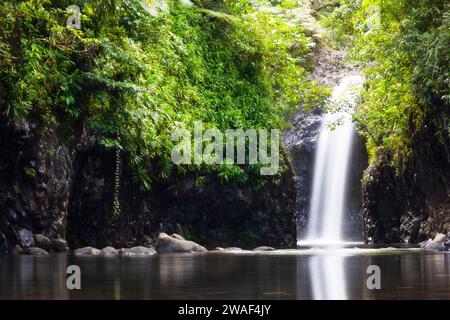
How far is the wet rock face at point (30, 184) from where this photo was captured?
10703 mm

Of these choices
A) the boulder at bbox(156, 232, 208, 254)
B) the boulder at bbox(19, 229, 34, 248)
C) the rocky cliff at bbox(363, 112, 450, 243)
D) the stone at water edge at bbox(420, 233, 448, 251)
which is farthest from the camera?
the rocky cliff at bbox(363, 112, 450, 243)

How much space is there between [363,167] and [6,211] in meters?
13.3

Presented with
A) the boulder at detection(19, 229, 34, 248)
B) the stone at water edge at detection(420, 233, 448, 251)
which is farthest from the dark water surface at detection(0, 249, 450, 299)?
the stone at water edge at detection(420, 233, 448, 251)

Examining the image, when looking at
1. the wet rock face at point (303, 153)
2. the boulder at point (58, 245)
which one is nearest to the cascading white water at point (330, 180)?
the wet rock face at point (303, 153)

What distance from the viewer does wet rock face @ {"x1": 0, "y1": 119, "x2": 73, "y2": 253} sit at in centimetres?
1070

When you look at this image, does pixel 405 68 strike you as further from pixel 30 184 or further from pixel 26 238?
pixel 26 238

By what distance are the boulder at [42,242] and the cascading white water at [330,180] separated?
11.4m

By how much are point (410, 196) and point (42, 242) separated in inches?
354

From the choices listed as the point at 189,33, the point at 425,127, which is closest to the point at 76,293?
the point at 425,127

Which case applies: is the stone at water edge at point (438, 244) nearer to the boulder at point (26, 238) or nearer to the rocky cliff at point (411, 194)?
the rocky cliff at point (411, 194)

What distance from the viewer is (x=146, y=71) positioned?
12609 mm

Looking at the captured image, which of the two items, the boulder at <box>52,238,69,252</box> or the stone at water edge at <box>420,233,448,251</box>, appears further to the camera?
the stone at water edge at <box>420,233,448,251</box>

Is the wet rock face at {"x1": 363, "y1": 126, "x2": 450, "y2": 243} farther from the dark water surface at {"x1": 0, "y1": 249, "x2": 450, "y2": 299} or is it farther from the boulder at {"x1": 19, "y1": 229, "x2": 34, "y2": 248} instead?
the dark water surface at {"x1": 0, "y1": 249, "x2": 450, "y2": 299}
